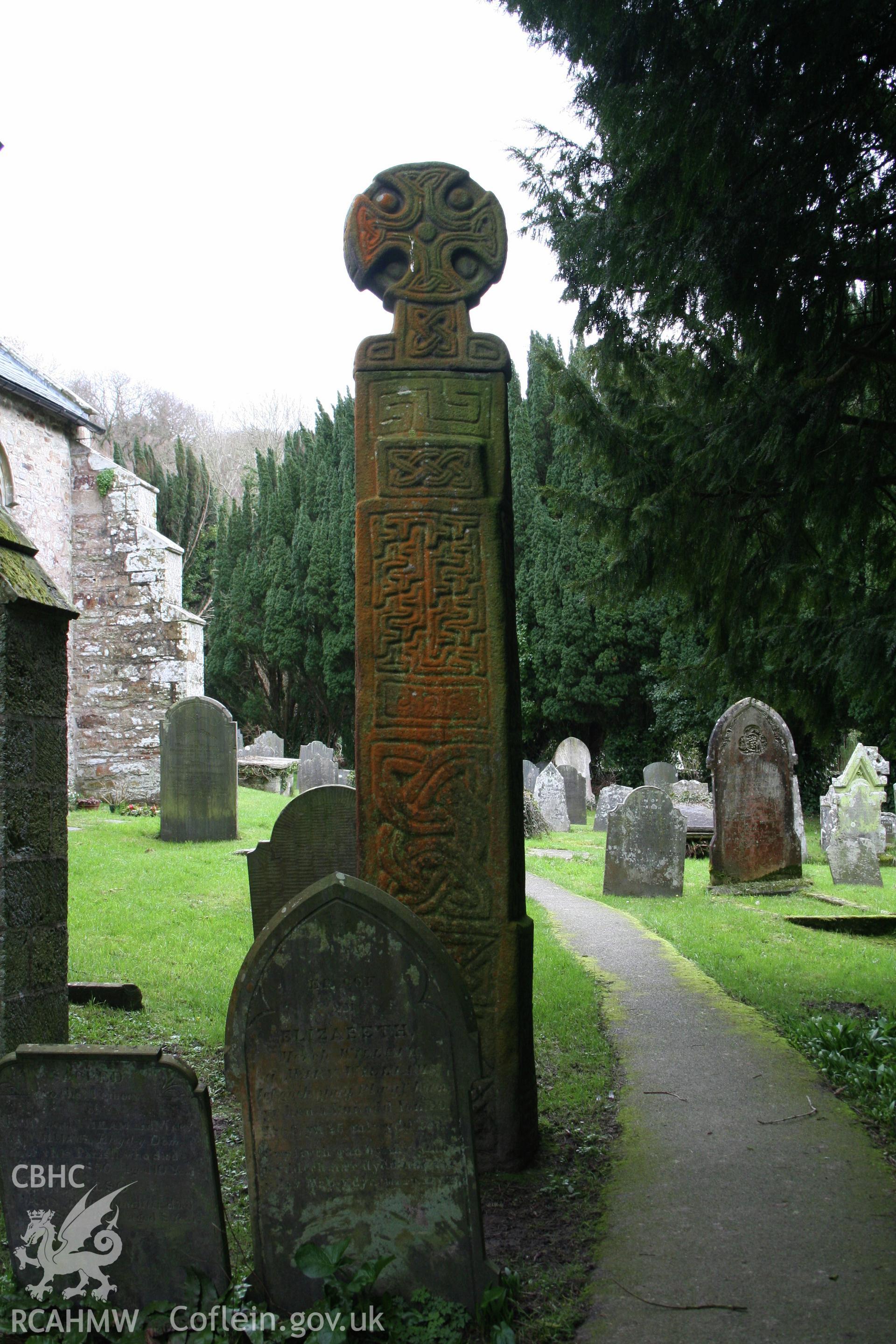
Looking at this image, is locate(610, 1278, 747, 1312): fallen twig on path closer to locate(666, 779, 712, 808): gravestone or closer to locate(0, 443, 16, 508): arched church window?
locate(0, 443, 16, 508): arched church window

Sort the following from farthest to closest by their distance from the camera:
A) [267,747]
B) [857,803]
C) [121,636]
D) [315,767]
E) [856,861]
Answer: [267,747]
[315,767]
[121,636]
[857,803]
[856,861]

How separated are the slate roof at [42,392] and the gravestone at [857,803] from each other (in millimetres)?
12161

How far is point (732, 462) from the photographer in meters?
4.28

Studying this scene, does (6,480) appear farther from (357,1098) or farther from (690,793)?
(357,1098)

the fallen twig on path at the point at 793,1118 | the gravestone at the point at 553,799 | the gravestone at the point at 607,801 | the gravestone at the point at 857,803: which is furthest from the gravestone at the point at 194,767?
the fallen twig on path at the point at 793,1118

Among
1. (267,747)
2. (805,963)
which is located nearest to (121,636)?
(267,747)

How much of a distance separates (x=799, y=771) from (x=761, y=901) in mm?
12955

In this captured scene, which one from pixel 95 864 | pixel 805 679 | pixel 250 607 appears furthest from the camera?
pixel 250 607

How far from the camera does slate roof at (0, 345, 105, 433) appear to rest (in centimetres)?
1305

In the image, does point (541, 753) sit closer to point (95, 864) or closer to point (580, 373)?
point (95, 864)

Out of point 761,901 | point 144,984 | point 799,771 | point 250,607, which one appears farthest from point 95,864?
point 250,607

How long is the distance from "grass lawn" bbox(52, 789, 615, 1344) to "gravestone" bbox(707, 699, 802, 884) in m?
2.67

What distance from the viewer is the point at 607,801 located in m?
17.5

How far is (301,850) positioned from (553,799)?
12.4 meters
